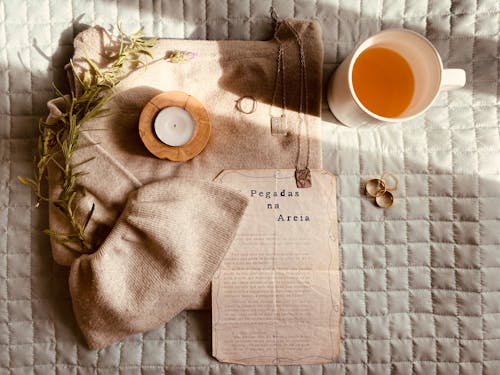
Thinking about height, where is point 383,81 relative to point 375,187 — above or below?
above

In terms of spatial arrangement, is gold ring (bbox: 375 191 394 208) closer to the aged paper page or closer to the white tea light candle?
the aged paper page

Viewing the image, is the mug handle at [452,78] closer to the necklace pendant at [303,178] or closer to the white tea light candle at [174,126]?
the necklace pendant at [303,178]

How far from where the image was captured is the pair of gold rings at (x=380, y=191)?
2.05ft

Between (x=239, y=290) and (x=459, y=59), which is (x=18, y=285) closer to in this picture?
(x=239, y=290)

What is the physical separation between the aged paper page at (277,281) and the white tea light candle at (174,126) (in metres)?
0.07

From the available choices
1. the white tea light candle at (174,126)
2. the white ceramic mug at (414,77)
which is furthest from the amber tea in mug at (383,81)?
the white tea light candle at (174,126)

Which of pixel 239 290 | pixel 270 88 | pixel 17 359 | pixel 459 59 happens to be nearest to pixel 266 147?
pixel 270 88

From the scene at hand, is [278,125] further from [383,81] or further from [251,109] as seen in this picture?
[383,81]

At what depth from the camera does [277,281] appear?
2.00 feet

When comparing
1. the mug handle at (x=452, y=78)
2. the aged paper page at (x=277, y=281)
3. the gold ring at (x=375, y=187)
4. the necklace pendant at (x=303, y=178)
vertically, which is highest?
the mug handle at (x=452, y=78)

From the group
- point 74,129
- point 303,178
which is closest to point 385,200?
point 303,178

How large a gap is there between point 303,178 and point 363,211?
95mm

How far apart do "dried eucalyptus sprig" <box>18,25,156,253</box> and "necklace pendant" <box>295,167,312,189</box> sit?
0.83 ft

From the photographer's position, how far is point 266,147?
24.5 inches
